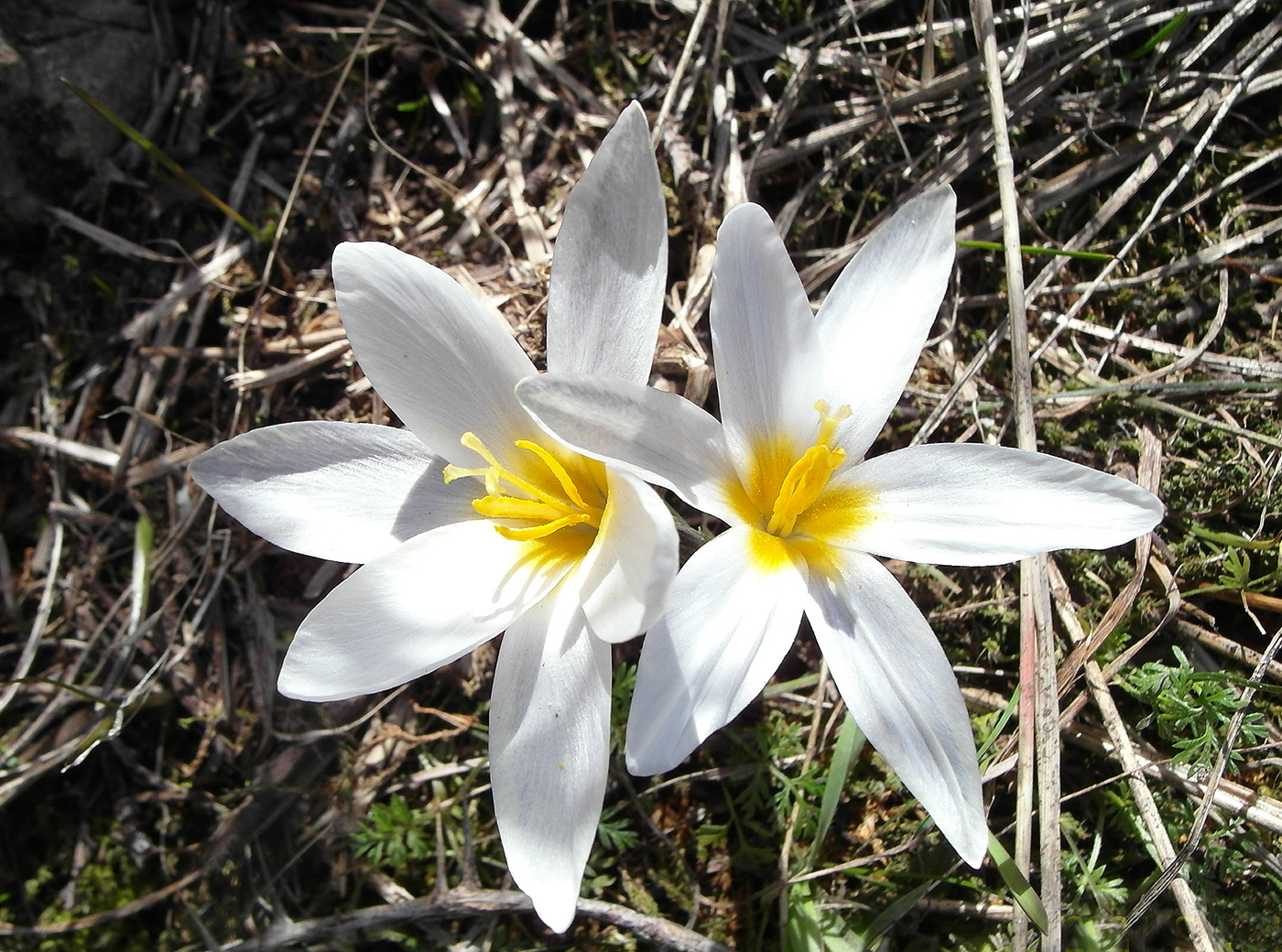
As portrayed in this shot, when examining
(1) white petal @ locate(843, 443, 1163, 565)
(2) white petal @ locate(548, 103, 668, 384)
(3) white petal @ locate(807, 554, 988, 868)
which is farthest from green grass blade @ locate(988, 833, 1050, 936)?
(2) white petal @ locate(548, 103, 668, 384)

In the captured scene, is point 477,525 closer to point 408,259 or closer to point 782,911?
point 408,259

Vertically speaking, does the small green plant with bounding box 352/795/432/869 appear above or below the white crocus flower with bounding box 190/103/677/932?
below

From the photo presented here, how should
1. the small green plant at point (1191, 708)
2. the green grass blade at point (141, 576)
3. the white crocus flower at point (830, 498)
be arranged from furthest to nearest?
the green grass blade at point (141, 576), the small green plant at point (1191, 708), the white crocus flower at point (830, 498)

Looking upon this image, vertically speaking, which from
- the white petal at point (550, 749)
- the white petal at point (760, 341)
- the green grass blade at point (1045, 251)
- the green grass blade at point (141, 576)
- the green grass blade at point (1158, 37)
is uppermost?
the green grass blade at point (1158, 37)

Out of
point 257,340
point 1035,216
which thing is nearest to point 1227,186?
point 1035,216

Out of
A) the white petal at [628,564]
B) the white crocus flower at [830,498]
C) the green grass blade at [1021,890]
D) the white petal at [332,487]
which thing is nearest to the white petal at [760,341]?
the white crocus flower at [830,498]

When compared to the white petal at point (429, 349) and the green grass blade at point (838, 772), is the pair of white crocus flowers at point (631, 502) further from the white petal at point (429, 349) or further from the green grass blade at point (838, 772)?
the green grass blade at point (838, 772)

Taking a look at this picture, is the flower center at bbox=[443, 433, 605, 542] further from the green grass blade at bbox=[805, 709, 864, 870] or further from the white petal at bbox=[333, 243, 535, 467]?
the green grass blade at bbox=[805, 709, 864, 870]

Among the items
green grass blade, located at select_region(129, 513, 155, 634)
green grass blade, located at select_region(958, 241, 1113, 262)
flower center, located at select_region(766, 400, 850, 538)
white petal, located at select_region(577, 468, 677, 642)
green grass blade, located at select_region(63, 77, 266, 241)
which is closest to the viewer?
white petal, located at select_region(577, 468, 677, 642)
